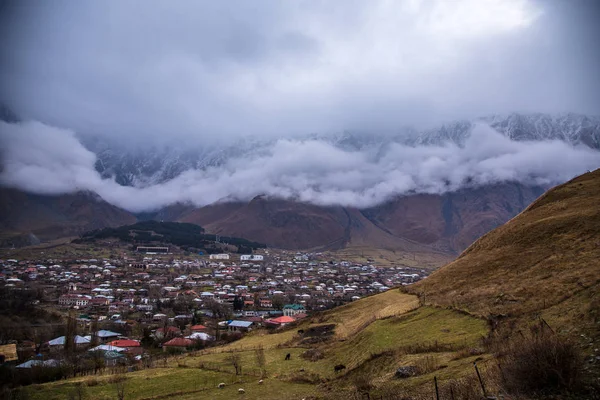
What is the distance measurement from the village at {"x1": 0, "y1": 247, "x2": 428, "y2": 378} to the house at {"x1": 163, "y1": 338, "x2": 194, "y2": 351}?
12 centimetres

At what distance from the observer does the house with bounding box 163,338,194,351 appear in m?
44.1

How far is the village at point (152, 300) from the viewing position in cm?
4484

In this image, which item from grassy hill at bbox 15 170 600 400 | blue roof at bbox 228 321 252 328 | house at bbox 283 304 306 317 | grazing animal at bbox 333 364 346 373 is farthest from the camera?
house at bbox 283 304 306 317

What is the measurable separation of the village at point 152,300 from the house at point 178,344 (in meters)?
0.12

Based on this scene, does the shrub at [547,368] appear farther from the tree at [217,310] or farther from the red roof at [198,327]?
the tree at [217,310]

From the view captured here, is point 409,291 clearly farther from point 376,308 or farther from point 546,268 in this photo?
point 546,268

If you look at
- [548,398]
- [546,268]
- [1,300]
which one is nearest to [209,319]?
[1,300]

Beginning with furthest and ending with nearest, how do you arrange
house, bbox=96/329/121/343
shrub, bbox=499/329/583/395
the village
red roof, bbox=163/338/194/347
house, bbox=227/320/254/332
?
house, bbox=227/320/254/332 < house, bbox=96/329/121/343 < the village < red roof, bbox=163/338/194/347 < shrub, bbox=499/329/583/395

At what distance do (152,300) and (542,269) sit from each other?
77.9 meters

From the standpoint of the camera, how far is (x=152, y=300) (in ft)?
278

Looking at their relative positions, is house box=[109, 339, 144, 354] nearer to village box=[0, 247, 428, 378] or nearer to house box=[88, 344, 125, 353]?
village box=[0, 247, 428, 378]

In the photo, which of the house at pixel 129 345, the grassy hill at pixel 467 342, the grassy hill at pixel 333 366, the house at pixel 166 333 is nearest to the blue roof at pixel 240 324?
the house at pixel 166 333

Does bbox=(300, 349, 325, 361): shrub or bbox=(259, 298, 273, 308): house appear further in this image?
bbox=(259, 298, 273, 308): house

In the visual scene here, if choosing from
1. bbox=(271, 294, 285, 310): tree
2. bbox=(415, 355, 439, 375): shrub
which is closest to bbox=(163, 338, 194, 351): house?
bbox=(415, 355, 439, 375): shrub
